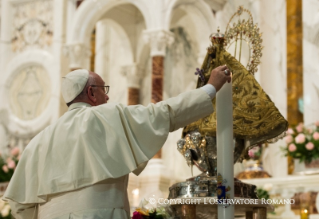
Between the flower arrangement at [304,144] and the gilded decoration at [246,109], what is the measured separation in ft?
10.3

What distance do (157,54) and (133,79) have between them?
1.61 meters

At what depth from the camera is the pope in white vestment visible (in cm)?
339

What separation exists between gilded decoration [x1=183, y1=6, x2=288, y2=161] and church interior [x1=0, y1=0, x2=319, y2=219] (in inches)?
134

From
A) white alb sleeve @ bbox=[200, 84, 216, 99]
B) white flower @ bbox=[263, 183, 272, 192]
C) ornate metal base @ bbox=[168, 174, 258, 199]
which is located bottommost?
ornate metal base @ bbox=[168, 174, 258, 199]

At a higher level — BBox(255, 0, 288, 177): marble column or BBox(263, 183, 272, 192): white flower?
BBox(255, 0, 288, 177): marble column

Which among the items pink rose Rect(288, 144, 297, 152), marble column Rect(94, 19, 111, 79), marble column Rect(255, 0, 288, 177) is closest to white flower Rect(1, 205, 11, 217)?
pink rose Rect(288, 144, 297, 152)

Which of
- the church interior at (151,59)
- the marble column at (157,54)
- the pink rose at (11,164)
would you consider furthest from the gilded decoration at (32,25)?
the pink rose at (11,164)

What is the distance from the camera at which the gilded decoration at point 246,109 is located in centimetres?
392

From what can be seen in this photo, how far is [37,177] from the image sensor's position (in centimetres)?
367

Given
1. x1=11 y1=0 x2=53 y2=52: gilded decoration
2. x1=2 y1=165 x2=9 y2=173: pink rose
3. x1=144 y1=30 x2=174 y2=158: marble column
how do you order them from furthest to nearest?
x1=11 y1=0 x2=53 y2=52: gilded decoration < x1=144 y1=30 x2=174 y2=158: marble column < x1=2 y1=165 x2=9 y2=173: pink rose

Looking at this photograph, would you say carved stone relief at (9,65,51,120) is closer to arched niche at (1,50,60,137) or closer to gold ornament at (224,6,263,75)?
arched niche at (1,50,60,137)

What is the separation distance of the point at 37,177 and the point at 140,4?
6293 millimetres

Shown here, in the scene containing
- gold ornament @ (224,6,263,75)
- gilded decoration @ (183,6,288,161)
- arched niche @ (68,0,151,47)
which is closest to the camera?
gilded decoration @ (183,6,288,161)

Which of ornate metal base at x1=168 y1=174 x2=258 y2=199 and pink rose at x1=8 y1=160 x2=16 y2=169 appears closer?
ornate metal base at x1=168 y1=174 x2=258 y2=199
